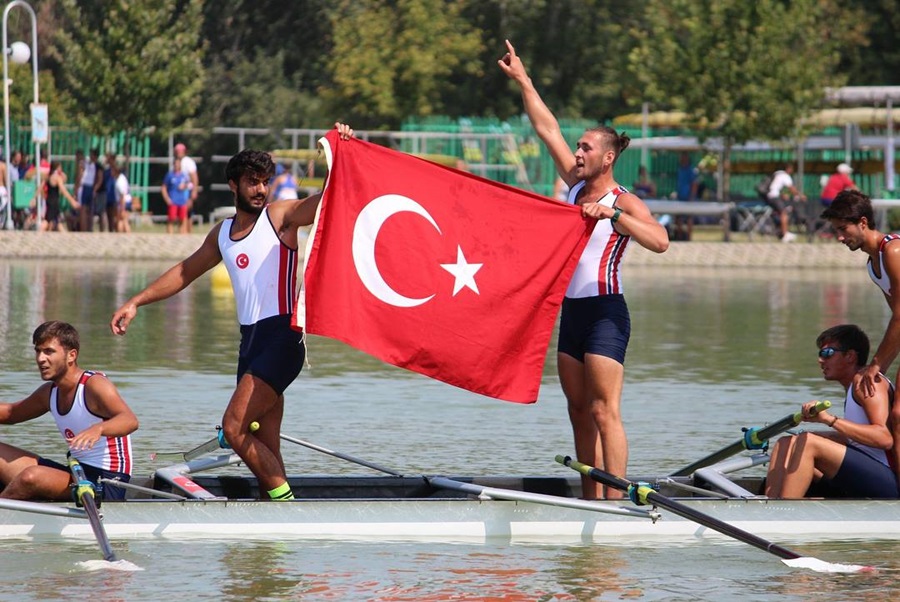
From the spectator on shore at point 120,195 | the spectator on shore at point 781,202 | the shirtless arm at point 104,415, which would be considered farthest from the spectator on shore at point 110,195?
the shirtless arm at point 104,415

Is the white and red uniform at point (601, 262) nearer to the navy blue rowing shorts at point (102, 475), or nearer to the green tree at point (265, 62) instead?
the navy blue rowing shorts at point (102, 475)

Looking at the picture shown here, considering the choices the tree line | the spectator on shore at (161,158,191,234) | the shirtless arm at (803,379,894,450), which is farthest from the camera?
the tree line

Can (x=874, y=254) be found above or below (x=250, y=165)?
below

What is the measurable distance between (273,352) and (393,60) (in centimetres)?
4384

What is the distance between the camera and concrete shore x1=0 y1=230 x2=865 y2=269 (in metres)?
32.5

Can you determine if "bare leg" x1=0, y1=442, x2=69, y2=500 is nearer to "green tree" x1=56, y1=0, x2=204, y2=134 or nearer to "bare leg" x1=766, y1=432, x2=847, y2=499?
"bare leg" x1=766, y1=432, x2=847, y2=499

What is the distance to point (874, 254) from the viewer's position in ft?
30.6

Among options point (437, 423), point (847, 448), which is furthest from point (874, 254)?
point (437, 423)

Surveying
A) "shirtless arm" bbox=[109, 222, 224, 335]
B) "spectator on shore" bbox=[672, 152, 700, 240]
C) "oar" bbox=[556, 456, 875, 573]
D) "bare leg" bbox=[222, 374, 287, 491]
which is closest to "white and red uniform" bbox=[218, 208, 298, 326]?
"shirtless arm" bbox=[109, 222, 224, 335]

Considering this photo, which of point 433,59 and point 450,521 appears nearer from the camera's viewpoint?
point 450,521

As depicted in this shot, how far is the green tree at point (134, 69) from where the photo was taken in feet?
123

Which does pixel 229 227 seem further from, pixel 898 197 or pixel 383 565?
pixel 898 197

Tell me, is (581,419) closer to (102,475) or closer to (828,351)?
(828,351)

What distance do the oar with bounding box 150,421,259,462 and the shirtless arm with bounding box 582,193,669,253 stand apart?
2.04 metres
